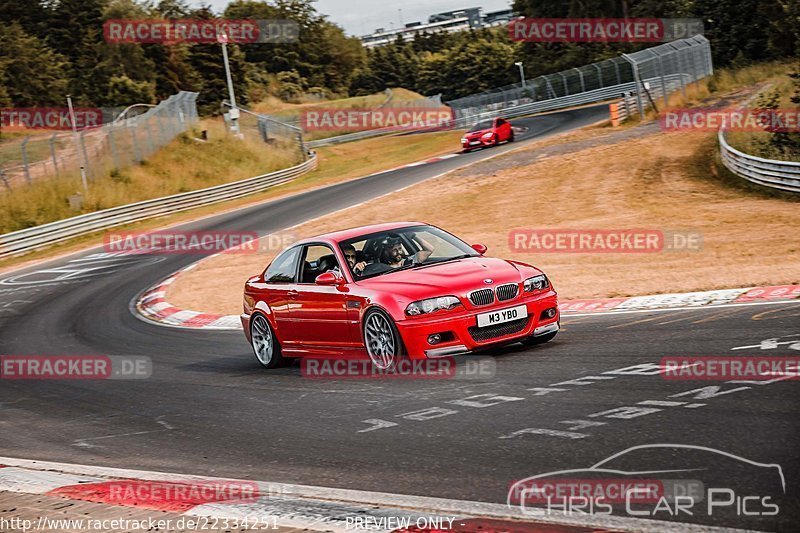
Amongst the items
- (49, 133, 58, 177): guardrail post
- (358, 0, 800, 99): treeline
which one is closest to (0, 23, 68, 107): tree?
(49, 133, 58, 177): guardrail post

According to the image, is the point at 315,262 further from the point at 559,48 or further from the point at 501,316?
the point at 559,48

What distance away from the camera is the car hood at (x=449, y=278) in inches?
373

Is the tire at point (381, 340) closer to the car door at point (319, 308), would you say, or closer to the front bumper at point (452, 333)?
the front bumper at point (452, 333)

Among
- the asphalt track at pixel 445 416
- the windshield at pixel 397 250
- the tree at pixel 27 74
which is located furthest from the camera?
the tree at pixel 27 74

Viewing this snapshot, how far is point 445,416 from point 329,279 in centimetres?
314

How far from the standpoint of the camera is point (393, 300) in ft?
31.2

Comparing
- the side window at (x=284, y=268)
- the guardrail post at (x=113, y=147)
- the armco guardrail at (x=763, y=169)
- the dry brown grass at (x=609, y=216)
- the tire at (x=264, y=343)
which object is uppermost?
the guardrail post at (x=113, y=147)

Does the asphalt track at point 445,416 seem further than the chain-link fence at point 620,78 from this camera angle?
No

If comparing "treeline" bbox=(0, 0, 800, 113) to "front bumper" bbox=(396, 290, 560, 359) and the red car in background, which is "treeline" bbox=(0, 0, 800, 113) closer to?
the red car in background

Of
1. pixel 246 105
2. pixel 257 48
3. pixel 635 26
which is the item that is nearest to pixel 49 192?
pixel 246 105

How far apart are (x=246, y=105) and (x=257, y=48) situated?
41.8 meters

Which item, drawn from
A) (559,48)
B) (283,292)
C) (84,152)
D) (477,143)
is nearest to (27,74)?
(84,152)

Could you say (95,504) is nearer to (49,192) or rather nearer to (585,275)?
(585,275)

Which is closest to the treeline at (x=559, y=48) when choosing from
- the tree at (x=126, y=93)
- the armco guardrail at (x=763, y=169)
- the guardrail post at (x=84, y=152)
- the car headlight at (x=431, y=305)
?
the armco guardrail at (x=763, y=169)
